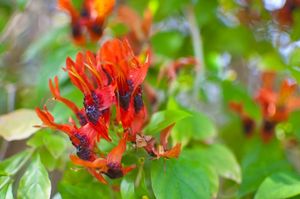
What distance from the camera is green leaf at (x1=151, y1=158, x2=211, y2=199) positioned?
0.73 meters

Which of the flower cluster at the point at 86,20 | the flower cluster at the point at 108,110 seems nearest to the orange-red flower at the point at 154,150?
the flower cluster at the point at 108,110

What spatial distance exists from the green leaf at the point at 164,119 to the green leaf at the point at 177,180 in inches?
2.0

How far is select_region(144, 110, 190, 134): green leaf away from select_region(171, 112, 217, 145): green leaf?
0.13 m

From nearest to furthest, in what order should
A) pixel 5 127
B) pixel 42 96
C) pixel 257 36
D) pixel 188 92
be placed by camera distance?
pixel 5 127 → pixel 42 96 → pixel 188 92 → pixel 257 36

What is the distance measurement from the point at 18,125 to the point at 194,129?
1.12 ft

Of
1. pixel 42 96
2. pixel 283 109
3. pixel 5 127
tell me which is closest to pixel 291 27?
pixel 283 109

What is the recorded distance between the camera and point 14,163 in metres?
0.83

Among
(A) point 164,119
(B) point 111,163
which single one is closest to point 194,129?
(A) point 164,119

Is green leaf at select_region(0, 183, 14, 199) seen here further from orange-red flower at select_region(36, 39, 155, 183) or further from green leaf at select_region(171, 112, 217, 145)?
green leaf at select_region(171, 112, 217, 145)

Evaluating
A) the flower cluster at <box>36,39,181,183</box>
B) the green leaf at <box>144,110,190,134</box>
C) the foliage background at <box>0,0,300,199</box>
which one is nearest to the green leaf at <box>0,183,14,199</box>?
the foliage background at <box>0,0,300,199</box>

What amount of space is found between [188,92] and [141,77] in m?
0.61

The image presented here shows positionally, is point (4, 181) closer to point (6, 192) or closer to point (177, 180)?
point (6, 192)

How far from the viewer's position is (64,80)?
109cm

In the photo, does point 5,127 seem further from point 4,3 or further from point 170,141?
point 4,3
